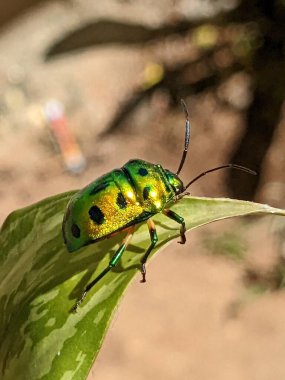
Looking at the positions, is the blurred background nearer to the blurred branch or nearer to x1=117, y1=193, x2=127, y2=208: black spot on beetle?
the blurred branch

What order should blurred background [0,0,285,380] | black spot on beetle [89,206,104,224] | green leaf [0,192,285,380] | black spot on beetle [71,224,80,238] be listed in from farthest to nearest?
blurred background [0,0,285,380]
black spot on beetle [89,206,104,224]
black spot on beetle [71,224,80,238]
green leaf [0,192,285,380]

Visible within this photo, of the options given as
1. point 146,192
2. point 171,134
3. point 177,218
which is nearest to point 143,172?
point 146,192

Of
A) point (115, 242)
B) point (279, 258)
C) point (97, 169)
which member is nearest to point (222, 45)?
point (97, 169)

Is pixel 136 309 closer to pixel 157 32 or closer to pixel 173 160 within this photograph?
pixel 173 160

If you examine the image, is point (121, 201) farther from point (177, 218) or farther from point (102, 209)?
point (177, 218)

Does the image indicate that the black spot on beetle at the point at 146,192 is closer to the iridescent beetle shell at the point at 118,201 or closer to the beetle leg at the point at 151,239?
the iridescent beetle shell at the point at 118,201

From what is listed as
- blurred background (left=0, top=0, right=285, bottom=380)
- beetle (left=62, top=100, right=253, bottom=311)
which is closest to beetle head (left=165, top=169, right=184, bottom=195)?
beetle (left=62, top=100, right=253, bottom=311)
